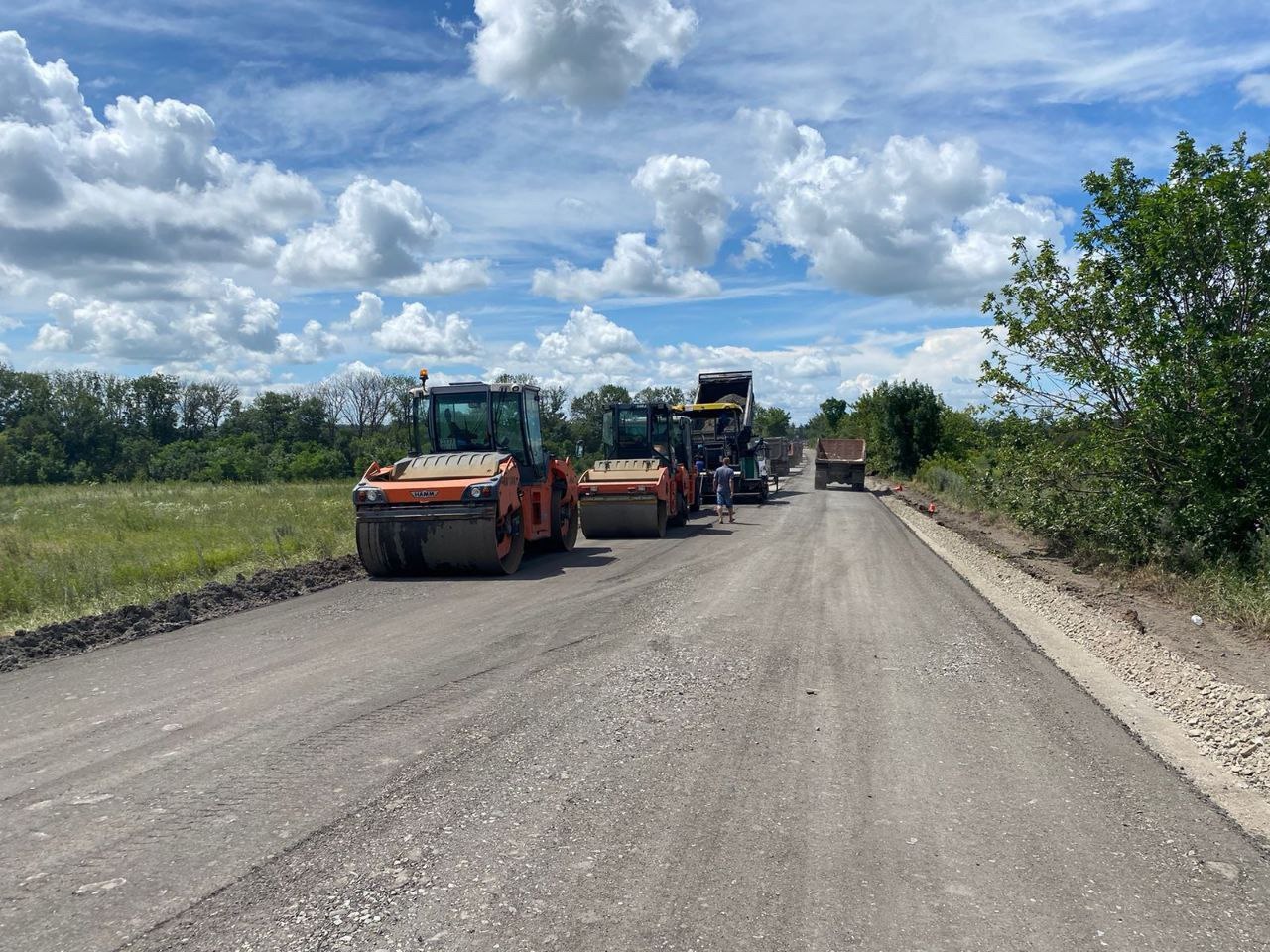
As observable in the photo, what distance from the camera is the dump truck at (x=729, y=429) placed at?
93.7ft

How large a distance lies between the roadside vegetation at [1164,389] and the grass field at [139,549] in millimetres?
12081

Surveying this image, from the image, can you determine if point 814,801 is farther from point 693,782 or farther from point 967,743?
point 967,743

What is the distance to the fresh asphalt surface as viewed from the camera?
11.7 feet

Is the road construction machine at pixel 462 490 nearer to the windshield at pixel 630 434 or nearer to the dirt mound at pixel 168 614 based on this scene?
the dirt mound at pixel 168 614

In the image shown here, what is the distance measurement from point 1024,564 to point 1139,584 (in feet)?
8.85

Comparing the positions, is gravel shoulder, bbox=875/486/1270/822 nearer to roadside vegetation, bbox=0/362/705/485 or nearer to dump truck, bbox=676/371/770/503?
dump truck, bbox=676/371/770/503

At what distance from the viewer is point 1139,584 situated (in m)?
12.4

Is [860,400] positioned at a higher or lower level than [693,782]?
higher

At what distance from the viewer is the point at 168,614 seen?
32.3 feet

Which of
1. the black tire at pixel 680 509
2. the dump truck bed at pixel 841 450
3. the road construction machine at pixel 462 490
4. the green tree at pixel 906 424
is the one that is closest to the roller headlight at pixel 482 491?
the road construction machine at pixel 462 490

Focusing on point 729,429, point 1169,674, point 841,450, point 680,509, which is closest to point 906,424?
point 841,450

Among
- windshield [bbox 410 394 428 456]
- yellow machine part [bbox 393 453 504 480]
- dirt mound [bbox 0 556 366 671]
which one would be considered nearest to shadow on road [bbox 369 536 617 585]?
dirt mound [bbox 0 556 366 671]

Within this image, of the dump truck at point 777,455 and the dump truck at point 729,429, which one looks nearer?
the dump truck at point 729,429

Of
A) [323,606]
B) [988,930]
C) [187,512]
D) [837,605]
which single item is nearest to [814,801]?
[988,930]
